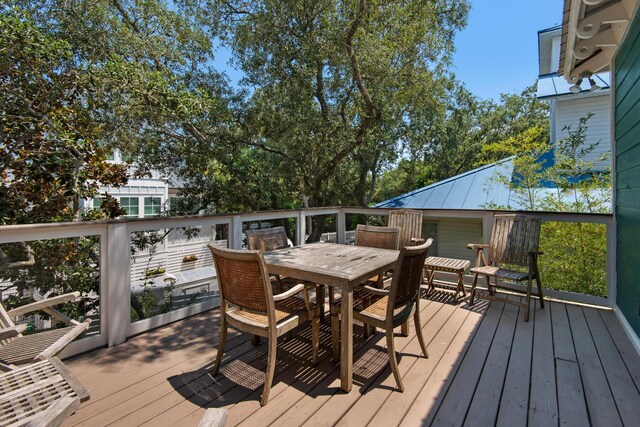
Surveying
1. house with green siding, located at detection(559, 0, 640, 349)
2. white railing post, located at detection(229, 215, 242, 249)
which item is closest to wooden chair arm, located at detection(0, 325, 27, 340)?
white railing post, located at detection(229, 215, 242, 249)

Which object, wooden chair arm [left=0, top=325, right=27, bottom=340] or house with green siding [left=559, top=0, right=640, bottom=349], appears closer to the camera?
wooden chair arm [left=0, top=325, right=27, bottom=340]

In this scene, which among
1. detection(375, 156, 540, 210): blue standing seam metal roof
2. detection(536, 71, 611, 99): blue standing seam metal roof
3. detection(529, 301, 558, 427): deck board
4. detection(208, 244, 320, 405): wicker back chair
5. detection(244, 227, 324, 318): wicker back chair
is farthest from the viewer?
detection(375, 156, 540, 210): blue standing seam metal roof

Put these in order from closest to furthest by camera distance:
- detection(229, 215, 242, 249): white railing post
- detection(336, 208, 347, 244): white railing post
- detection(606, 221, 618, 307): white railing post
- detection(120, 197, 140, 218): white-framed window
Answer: detection(606, 221, 618, 307): white railing post
detection(229, 215, 242, 249): white railing post
detection(336, 208, 347, 244): white railing post
detection(120, 197, 140, 218): white-framed window

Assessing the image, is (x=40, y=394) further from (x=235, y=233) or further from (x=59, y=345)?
(x=235, y=233)

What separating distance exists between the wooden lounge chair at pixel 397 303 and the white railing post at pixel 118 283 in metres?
1.80

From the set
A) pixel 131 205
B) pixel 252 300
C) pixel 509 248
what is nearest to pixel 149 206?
pixel 131 205

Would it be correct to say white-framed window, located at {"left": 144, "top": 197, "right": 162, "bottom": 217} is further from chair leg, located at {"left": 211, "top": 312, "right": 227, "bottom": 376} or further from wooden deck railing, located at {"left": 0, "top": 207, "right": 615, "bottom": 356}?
chair leg, located at {"left": 211, "top": 312, "right": 227, "bottom": 376}

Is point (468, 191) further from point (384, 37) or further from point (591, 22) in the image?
point (591, 22)

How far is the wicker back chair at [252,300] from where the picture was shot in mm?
1937

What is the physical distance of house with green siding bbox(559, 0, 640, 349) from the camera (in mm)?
2611

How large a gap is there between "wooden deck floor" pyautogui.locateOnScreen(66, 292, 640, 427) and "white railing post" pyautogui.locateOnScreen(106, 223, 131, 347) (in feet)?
0.49

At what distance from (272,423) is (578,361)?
2.35 meters

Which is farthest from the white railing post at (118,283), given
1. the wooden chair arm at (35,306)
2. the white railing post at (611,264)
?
the white railing post at (611,264)

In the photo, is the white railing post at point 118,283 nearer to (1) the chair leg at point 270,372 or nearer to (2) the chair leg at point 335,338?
(1) the chair leg at point 270,372
